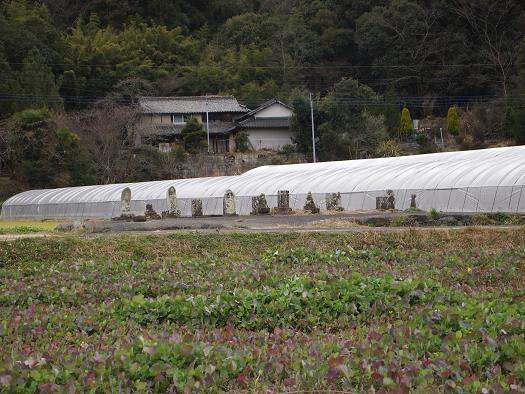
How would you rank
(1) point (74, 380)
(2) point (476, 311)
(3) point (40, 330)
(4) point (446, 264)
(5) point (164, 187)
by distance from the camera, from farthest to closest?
1. (5) point (164, 187)
2. (4) point (446, 264)
3. (3) point (40, 330)
4. (2) point (476, 311)
5. (1) point (74, 380)

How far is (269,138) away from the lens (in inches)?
2149

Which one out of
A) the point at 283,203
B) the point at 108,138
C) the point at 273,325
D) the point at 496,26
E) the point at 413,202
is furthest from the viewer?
the point at 496,26

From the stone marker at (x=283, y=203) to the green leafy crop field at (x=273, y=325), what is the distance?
12.8 m

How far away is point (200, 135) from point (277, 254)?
39.4 metres

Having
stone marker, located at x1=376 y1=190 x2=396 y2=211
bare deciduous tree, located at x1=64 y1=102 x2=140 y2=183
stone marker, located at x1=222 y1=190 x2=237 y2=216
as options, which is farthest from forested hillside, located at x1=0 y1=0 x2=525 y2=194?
stone marker, located at x1=376 y1=190 x2=396 y2=211

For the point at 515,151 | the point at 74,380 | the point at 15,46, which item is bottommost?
the point at 74,380

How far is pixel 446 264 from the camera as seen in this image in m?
11.4

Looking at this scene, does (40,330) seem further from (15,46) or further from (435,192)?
(15,46)

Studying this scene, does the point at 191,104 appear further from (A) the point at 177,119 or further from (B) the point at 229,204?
(B) the point at 229,204

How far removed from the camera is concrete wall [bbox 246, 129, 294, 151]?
Result: 5409cm

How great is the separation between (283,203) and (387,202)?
12.4ft

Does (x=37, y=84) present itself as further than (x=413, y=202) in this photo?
Yes

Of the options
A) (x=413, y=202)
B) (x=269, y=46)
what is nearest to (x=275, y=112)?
(x=269, y=46)

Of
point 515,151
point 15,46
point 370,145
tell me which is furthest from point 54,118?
point 515,151
